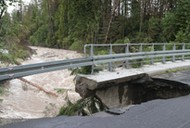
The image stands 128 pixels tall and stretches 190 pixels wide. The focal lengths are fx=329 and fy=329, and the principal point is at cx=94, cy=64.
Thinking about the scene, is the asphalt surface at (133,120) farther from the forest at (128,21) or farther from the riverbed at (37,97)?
the forest at (128,21)

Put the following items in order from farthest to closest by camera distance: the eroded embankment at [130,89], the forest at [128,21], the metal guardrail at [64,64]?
the forest at [128,21] → the eroded embankment at [130,89] → the metal guardrail at [64,64]

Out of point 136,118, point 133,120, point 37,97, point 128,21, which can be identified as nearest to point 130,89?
point 136,118

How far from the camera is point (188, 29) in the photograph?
31.8 metres

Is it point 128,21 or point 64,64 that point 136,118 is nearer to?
point 64,64

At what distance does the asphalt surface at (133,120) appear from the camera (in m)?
6.92

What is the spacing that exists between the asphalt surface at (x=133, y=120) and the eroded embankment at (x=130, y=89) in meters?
1.48

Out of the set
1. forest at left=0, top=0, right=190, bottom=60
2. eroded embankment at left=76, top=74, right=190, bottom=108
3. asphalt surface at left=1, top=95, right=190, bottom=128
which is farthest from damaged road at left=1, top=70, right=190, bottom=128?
forest at left=0, top=0, right=190, bottom=60

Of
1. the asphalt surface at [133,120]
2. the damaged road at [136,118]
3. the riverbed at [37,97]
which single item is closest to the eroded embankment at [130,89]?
the damaged road at [136,118]

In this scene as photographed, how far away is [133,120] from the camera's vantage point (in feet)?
24.0

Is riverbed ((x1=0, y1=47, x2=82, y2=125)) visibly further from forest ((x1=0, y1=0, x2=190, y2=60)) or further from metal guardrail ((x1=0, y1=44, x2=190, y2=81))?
forest ((x1=0, y1=0, x2=190, y2=60))

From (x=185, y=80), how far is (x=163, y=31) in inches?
1008

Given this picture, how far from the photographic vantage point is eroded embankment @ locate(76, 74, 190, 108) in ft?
31.8

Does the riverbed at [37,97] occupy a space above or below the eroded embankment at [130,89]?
below

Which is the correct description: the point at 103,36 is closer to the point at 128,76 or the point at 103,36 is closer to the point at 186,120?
the point at 128,76
